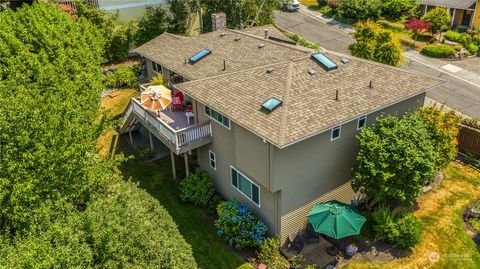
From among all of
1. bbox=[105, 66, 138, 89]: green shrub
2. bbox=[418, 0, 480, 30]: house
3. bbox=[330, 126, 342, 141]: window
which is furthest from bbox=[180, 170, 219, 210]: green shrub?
bbox=[418, 0, 480, 30]: house

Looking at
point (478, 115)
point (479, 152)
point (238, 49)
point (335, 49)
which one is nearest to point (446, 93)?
point (478, 115)

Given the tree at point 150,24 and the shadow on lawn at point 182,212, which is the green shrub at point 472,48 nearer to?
the tree at point 150,24

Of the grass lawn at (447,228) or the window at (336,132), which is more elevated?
the window at (336,132)

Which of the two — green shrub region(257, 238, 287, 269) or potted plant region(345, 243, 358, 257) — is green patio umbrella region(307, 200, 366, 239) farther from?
green shrub region(257, 238, 287, 269)

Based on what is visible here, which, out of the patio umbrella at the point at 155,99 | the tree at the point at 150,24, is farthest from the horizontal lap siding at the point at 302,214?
the tree at the point at 150,24

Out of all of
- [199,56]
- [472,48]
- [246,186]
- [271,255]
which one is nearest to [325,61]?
[246,186]
